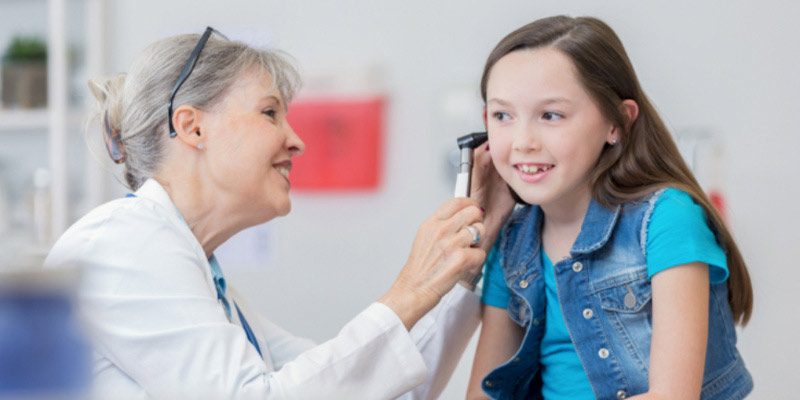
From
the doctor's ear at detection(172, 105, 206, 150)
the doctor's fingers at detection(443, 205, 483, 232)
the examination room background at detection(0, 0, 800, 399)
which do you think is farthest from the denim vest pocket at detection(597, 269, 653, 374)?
the examination room background at detection(0, 0, 800, 399)

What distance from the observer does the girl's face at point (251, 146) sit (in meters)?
1.20

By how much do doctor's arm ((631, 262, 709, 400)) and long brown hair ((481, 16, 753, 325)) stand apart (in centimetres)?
14

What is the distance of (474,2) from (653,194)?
4.08ft

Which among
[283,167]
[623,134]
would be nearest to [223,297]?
[283,167]

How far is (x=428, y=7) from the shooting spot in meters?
2.23

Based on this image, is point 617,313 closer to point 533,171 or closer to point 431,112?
point 533,171

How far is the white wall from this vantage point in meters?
1.90

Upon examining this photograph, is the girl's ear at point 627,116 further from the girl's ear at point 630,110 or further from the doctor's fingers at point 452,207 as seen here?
the doctor's fingers at point 452,207

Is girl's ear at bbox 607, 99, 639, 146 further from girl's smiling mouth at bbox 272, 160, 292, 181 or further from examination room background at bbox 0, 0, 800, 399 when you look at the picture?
examination room background at bbox 0, 0, 800, 399

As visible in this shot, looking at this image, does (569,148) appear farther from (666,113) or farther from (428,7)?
(428,7)

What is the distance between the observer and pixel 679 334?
98cm

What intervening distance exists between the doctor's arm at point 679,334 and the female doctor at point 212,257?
0.92ft

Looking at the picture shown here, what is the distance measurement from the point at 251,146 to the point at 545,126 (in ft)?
1.58

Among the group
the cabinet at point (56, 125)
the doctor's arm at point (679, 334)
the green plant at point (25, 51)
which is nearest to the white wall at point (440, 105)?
the cabinet at point (56, 125)
